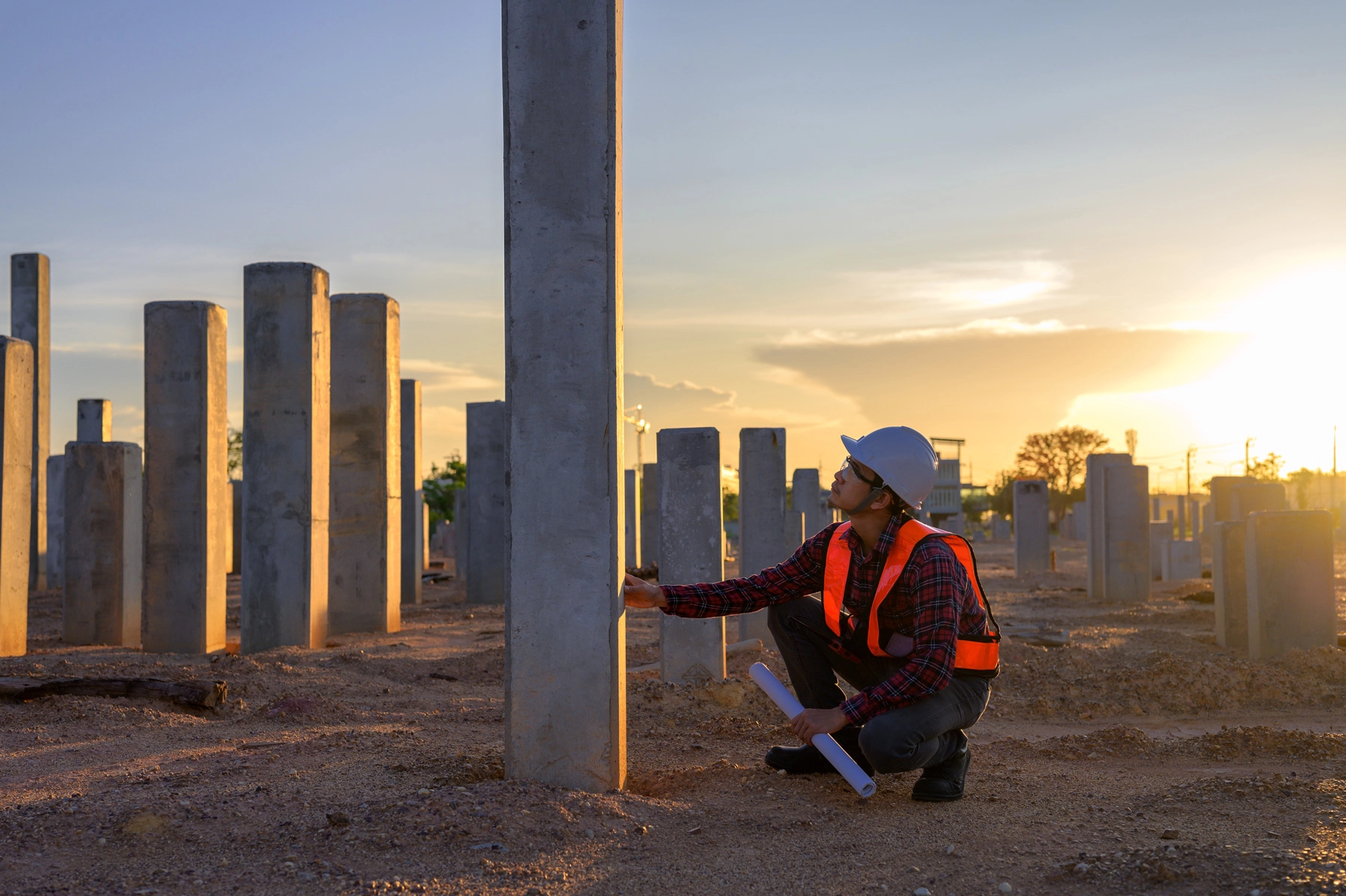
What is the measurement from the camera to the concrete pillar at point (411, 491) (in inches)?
532

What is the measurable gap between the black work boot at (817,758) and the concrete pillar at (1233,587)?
6.20 metres

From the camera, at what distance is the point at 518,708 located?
12.7 ft

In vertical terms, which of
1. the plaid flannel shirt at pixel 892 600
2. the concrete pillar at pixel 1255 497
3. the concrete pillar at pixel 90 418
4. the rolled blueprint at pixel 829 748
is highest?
the concrete pillar at pixel 90 418

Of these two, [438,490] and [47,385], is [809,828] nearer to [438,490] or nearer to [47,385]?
[47,385]

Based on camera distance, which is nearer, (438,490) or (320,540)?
(320,540)

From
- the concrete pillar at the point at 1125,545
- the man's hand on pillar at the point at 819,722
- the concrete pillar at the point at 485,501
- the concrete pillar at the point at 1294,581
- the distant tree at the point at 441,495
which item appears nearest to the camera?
the man's hand on pillar at the point at 819,722

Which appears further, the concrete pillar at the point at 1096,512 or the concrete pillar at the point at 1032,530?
the concrete pillar at the point at 1032,530

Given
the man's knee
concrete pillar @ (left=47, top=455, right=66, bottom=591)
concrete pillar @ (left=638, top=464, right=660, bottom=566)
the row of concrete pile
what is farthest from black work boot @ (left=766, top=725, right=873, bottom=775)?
concrete pillar @ (left=638, top=464, right=660, bottom=566)

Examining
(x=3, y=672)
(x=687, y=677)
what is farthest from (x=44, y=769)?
(x=687, y=677)

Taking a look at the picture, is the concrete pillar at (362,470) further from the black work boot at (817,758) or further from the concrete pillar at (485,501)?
the black work boot at (817,758)

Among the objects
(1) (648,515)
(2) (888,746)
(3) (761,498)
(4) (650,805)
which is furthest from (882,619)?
(1) (648,515)

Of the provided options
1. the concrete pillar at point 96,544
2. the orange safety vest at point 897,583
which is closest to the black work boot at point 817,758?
the orange safety vest at point 897,583

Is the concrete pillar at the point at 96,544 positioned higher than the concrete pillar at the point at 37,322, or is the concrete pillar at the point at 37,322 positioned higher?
the concrete pillar at the point at 37,322

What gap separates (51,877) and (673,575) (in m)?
4.42
